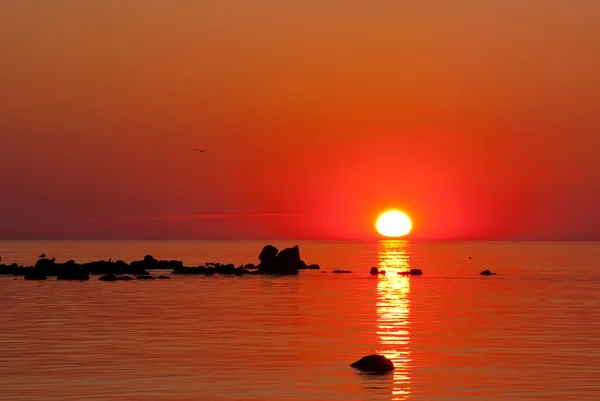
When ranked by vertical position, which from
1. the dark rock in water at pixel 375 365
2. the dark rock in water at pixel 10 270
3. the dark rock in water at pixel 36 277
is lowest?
the dark rock in water at pixel 375 365

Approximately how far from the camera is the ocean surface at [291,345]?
37188mm

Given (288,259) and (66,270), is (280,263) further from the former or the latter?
(66,270)

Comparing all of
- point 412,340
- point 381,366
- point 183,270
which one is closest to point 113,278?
point 183,270

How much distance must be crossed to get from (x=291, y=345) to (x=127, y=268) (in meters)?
97.4

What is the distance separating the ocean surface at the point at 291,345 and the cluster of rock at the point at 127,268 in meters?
26.8

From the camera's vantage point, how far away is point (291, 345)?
52.1 meters

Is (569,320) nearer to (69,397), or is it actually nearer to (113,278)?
(69,397)

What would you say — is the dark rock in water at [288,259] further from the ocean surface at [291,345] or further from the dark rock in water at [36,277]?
the ocean surface at [291,345]

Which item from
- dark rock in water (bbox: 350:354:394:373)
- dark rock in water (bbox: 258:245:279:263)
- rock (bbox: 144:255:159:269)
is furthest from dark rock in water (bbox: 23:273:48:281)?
dark rock in water (bbox: 350:354:394:373)

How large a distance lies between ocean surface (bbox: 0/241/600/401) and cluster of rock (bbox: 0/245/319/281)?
26.8m

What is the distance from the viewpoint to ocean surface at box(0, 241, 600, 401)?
122 ft

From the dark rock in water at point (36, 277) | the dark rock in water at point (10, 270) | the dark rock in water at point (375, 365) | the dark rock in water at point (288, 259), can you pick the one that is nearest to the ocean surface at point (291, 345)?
the dark rock in water at point (375, 365)

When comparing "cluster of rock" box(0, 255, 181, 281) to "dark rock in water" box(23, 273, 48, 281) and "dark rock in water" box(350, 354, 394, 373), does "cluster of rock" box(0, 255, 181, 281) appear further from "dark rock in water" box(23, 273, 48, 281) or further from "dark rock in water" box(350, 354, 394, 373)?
"dark rock in water" box(350, 354, 394, 373)

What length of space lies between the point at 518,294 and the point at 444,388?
6550 cm
